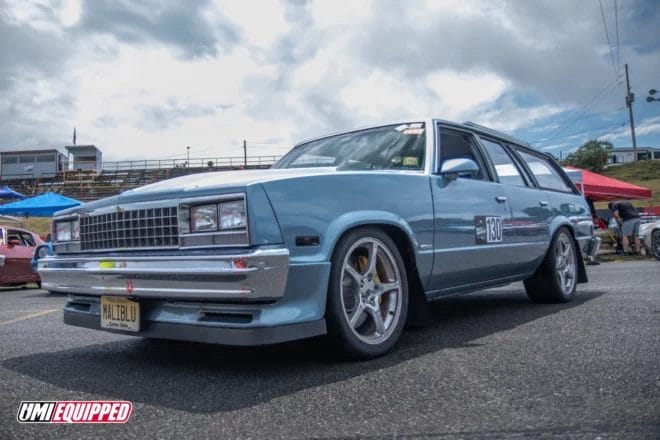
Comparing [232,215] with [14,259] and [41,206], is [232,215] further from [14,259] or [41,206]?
[41,206]

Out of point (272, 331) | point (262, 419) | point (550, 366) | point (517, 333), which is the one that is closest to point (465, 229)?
point (517, 333)

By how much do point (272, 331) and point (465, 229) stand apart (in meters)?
1.80

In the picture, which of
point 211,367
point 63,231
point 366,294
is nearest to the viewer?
point 211,367

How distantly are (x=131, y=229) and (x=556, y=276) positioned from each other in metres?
3.72

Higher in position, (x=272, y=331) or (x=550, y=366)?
(x=272, y=331)

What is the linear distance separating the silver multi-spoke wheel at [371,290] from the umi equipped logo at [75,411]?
3.80 ft

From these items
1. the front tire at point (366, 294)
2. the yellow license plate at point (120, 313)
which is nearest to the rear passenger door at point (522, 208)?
the front tire at point (366, 294)

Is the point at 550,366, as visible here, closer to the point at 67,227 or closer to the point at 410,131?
the point at 410,131

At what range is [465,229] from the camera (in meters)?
3.76

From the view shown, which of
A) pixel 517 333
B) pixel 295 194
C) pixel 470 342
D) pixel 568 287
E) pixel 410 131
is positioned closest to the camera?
pixel 295 194

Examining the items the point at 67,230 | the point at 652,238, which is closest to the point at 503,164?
the point at 67,230

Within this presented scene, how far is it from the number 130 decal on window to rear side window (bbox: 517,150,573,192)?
4.24 ft

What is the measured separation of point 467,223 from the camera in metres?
3.80

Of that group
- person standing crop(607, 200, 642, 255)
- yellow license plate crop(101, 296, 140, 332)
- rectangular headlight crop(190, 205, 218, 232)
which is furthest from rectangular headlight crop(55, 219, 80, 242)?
person standing crop(607, 200, 642, 255)
